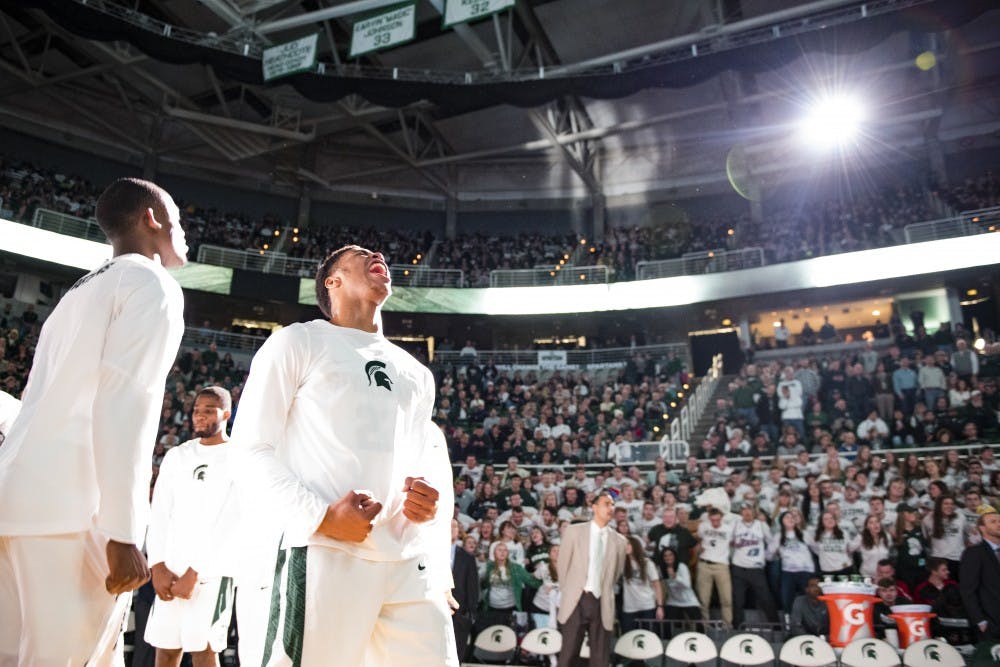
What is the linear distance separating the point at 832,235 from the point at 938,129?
5.56 m

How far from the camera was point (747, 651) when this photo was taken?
7.36m

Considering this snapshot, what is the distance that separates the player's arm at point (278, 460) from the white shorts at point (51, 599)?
1.45ft

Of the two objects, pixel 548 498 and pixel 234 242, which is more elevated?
pixel 234 242

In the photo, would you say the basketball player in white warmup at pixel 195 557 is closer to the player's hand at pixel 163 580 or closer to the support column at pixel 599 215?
the player's hand at pixel 163 580

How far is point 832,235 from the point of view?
811 inches

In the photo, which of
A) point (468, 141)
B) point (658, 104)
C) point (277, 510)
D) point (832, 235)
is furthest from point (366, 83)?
point (277, 510)

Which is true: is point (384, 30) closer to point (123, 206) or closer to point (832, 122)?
point (832, 122)

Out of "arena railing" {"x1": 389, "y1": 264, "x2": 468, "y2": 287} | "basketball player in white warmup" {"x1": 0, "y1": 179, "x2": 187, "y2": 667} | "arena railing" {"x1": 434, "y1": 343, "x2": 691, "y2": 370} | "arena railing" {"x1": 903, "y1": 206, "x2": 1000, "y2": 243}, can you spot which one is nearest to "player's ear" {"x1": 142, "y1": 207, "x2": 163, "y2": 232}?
"basketball player in white warmup" {"x1": 0, "y1": 179, "x2": 187, "y2": 667}

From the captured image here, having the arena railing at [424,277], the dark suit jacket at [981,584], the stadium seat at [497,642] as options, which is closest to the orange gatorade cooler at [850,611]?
the dark suit jacket at [981,584]

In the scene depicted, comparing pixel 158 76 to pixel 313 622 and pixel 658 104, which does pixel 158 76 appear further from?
pixel 313 622

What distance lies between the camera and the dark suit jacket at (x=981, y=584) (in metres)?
6.76

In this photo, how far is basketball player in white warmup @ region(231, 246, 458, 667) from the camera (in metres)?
1.99

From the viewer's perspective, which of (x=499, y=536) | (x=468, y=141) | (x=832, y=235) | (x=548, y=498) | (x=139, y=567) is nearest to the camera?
(x=139, y=567)

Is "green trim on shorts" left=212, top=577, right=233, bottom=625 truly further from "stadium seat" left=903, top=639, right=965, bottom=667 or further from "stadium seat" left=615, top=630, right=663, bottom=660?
"stadium seat" left=903, top=639, right=965, bottom=667
